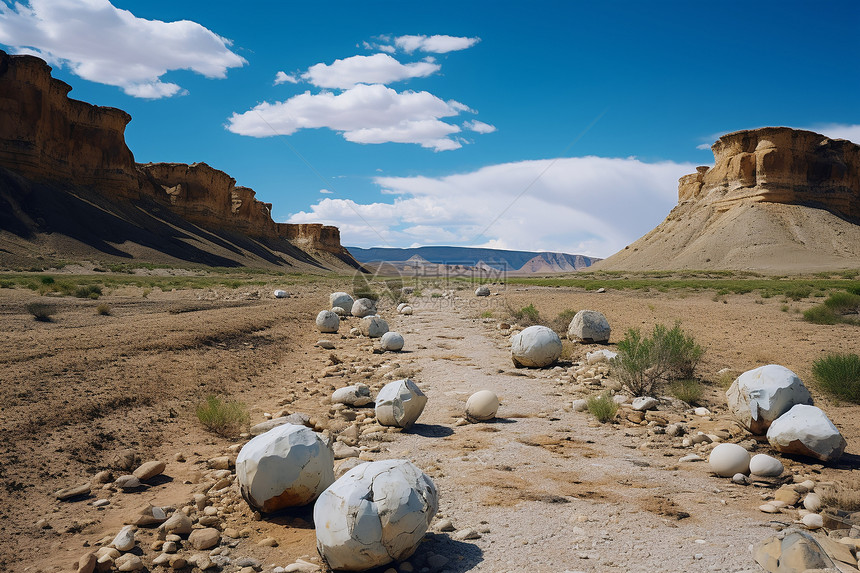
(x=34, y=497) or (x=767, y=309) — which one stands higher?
(x=767, y=309)

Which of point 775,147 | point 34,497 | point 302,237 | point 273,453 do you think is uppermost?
point 775,147

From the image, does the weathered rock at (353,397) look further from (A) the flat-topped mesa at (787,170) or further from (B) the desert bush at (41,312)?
(A) the flat-topped mesa at (787,170)

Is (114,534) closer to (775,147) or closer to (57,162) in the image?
(57,162)

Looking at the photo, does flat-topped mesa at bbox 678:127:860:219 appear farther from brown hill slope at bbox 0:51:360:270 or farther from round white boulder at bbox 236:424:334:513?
round white boulder at bbox 236:424:334:513

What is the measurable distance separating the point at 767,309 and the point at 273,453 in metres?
22.5

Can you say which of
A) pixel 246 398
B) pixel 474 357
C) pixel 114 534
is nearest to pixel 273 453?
pixel 114 534

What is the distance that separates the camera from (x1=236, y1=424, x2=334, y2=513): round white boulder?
4523mm

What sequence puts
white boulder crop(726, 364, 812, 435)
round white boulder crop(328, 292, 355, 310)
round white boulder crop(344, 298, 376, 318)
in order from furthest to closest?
round white boulder crop(328, 292, 355, 310), round white boulder crop(344, 298, 376, 318), white boulder crop(726, 364, 812, 435)

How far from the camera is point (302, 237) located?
132 m

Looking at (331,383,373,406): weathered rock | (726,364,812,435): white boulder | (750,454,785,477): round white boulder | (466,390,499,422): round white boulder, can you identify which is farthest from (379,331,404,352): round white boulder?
(750,454,785,477): round white boulder

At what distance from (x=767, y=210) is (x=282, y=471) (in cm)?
8941

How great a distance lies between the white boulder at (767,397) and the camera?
20.6 ft

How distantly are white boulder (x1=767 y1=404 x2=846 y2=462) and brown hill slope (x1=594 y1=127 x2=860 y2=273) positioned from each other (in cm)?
7033

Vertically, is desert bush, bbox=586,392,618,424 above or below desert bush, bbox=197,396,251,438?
above
